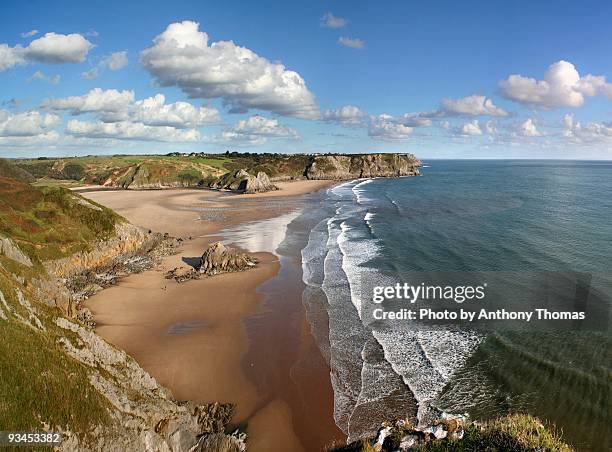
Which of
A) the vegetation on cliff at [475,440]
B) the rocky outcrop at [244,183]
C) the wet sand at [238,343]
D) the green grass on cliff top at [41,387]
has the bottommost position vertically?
the wet sand at [238,343]

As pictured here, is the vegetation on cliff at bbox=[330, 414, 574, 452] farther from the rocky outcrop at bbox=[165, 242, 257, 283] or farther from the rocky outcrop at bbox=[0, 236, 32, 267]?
the rocky outcrop at bbox=[165, 242, 257, 283]

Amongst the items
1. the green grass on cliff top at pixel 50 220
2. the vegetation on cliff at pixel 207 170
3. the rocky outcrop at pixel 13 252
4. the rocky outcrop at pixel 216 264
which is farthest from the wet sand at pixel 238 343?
the vegetation on cliff at pixel 207 170

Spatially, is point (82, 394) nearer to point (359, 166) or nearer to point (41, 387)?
point (41, 387)

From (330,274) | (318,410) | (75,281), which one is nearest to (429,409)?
(318,410)

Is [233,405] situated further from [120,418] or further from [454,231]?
[454,231]

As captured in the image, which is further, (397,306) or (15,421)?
(397,306)

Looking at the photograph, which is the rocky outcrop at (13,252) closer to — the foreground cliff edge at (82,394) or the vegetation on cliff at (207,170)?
the foreground cliff edge at (82,394)
